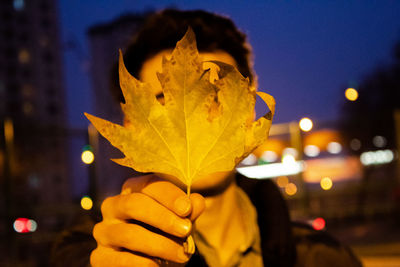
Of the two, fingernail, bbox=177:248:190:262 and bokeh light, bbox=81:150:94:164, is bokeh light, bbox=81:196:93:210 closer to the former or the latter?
bokeh light, bbox=81:150:94:164

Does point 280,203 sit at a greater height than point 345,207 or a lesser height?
greater

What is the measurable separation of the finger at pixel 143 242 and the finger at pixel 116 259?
13mm

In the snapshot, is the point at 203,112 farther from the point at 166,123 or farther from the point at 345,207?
the point at 345,207

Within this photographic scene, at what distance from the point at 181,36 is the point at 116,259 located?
81 cm

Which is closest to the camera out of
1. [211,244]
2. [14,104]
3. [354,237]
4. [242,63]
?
[211,244]

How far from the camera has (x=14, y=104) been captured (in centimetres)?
3372

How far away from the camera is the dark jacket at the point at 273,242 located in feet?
4.07

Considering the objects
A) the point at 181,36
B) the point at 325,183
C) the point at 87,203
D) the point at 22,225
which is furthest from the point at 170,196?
the point at 325,183

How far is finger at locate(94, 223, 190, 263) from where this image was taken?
1.95ft

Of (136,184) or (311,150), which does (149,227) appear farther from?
(311,150)

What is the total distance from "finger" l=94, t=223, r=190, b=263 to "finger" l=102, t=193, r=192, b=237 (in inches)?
0.9

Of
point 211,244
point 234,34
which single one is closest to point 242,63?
point 234,34

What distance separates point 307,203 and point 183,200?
22.0ft

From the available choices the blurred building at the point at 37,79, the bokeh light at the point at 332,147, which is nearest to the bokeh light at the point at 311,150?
the bokeh light at the point at 332,147
